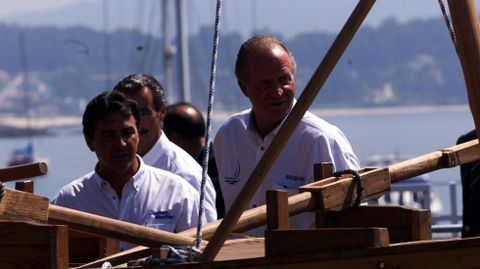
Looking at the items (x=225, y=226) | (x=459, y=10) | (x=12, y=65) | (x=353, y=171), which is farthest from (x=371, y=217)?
(x=12, y=65)

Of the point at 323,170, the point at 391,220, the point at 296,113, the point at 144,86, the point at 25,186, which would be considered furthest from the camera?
the point at 144,86

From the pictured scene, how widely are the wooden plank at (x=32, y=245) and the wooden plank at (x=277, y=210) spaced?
765 millimetres

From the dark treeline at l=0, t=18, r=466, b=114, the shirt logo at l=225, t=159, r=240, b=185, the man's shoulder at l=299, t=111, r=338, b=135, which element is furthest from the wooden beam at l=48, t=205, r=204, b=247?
the dark treeline at l=0, t=18, r=466, b=114

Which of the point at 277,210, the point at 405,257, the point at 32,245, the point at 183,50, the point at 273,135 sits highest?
the point at 183,50

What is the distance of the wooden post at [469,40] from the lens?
186 inches

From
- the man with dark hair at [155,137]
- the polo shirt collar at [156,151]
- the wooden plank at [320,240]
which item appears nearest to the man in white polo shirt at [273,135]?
the man with dark hair at [155,137]

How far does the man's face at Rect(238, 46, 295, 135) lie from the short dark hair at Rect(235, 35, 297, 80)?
0.03 metres

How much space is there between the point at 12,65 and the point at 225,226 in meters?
45.7

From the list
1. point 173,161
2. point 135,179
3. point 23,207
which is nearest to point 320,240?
point 23,207

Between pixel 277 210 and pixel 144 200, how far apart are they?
2128mm

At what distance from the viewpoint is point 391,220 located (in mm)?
5547

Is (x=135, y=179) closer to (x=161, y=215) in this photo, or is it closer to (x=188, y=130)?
(x=161, y=215)

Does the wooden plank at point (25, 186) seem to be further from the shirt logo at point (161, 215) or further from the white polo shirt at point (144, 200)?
the shirt logo at point (161, 215)

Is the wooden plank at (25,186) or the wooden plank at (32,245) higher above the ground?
the wooden plank at (25,186)
